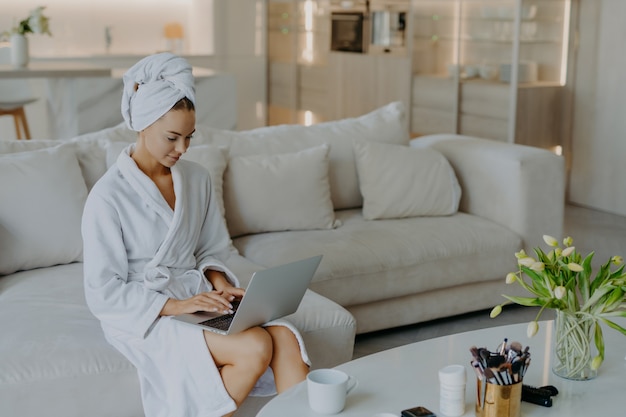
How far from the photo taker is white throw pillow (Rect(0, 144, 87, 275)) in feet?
8.99

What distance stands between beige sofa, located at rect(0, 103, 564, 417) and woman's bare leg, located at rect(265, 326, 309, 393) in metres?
0.28

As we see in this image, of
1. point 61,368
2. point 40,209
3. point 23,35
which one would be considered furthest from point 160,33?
point 61,368

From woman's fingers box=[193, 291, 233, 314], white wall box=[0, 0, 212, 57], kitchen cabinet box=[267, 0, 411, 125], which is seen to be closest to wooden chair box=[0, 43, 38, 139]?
white wall box=[0, 0, 212, 57]

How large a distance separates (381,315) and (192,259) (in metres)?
1.16

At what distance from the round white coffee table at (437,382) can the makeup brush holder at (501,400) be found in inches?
2.2

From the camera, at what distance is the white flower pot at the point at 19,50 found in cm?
556

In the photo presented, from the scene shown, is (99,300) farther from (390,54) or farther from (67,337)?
(390,54)

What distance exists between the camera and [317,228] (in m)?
3.43

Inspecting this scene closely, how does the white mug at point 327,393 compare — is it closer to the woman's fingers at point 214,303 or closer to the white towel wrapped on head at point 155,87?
the woman's fingers at point 214,303

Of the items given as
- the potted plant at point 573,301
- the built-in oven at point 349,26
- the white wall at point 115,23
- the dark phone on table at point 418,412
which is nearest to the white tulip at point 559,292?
the potted plant at point 573,301

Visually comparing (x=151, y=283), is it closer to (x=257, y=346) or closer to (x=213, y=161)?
(x=257, y=346)

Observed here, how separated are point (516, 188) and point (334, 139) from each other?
2.64 feet

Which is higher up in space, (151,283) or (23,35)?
(23,35)

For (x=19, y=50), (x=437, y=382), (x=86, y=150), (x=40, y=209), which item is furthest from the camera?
(x=19, y=50)
